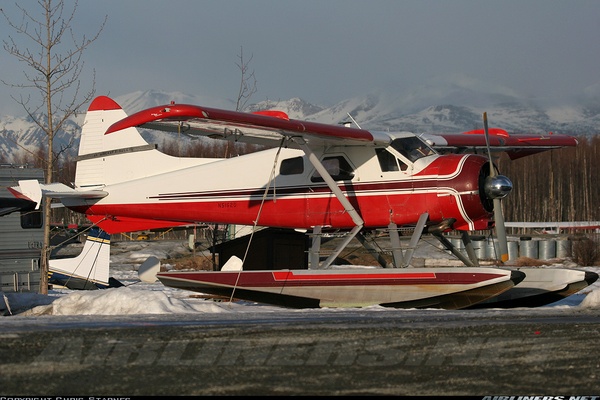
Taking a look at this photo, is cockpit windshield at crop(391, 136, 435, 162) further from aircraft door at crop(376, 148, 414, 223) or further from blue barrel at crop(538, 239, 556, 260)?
blue barrel at crop(538, 239, 556, 260)

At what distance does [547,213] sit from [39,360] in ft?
247

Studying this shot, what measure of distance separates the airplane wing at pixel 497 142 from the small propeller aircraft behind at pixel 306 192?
0.15 feet

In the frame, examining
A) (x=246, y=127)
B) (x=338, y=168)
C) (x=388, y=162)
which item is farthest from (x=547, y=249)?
(x=246, y=127)

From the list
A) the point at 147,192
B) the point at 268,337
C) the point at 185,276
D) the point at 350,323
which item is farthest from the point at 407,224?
the point at 268,337

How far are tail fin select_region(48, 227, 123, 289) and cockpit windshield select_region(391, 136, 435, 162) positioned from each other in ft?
31.2

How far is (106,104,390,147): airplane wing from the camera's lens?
11.7m

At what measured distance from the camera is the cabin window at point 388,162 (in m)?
14.5

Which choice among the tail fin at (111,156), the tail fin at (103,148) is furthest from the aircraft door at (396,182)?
the tail fin at (103,148)

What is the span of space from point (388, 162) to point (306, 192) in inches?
64.5

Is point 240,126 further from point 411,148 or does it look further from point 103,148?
point 103,148

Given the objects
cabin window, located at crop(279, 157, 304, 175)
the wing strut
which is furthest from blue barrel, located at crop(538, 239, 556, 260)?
the wing strut

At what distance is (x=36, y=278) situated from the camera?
18.1 m

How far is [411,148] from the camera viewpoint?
48.2 ft

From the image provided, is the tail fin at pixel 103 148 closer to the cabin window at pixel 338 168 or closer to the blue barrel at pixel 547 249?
the cabin window at pixel 338 168
